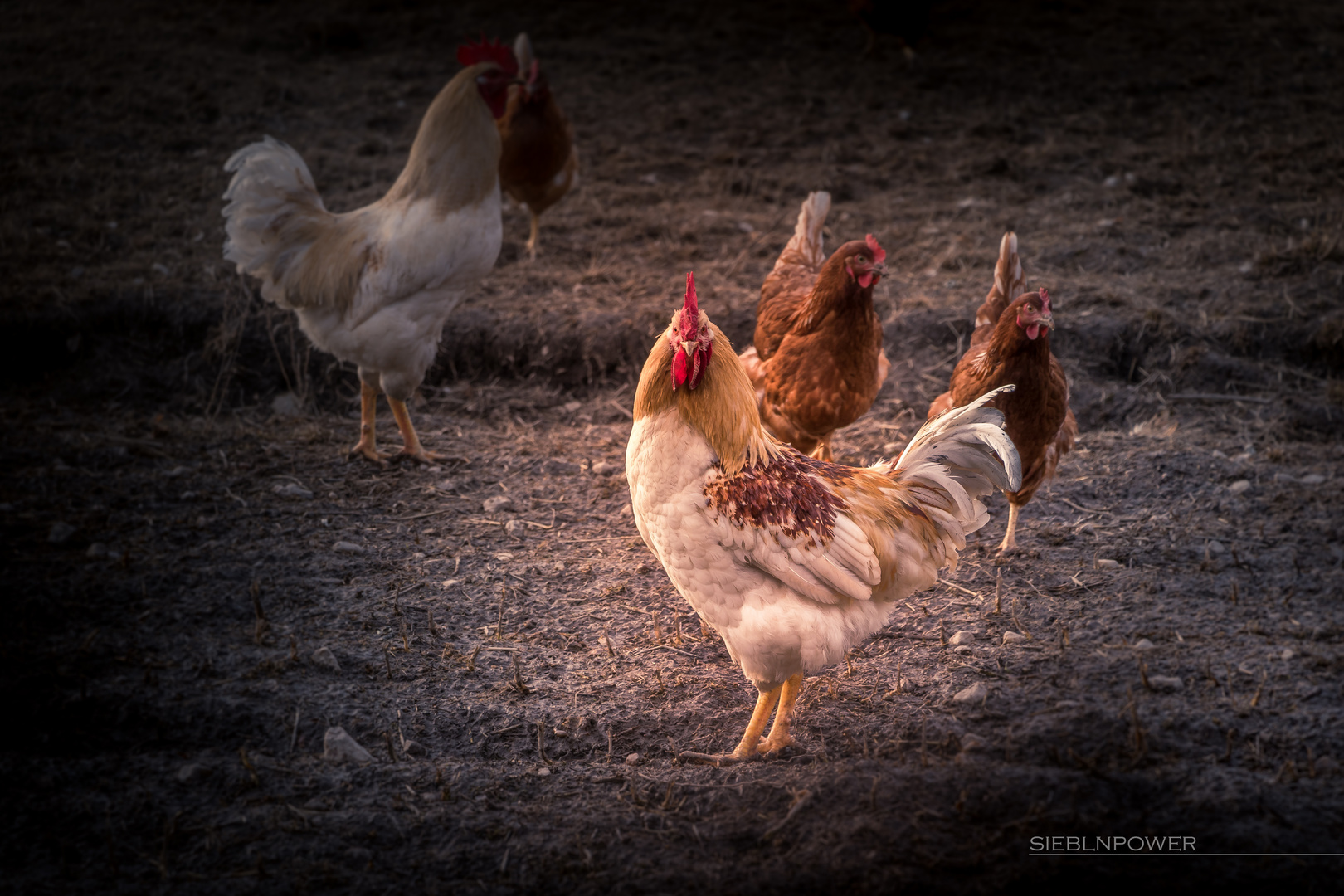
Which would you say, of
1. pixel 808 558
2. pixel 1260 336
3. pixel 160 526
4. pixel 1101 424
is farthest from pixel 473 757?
pixel 1260 336

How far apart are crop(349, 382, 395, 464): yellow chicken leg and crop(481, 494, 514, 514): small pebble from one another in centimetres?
65

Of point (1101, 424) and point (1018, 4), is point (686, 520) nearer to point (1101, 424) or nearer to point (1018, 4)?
point (1101, 424)

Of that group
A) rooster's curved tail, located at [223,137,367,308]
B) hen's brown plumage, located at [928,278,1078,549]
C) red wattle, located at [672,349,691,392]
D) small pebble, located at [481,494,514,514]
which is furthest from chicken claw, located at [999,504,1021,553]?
rooster's curved tail, located at [223,137,367,308]

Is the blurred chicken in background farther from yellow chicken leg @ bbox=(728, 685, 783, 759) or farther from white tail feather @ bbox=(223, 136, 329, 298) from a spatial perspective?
yellow chicken leg @ bbox=(728, 685, 783, 759)

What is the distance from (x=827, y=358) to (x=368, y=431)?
2315mm

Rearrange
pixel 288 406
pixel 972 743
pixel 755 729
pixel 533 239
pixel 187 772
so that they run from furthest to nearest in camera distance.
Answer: pixel 533 239
pixel 288 406
pixel 755 729
pixel 972 743
pixel 187 772

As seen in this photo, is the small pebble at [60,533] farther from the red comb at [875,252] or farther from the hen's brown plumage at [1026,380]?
the hen's brown plumage at [1026,380]

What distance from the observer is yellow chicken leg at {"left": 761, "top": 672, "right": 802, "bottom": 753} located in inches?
115

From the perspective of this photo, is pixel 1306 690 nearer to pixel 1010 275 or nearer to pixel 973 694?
pixel 973 694

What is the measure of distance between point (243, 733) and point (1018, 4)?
11234 mm

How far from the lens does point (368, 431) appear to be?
188 inches

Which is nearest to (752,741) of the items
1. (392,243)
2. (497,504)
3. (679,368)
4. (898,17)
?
(679,368)

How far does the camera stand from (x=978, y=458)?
290cm

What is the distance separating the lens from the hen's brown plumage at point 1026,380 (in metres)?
3.51
